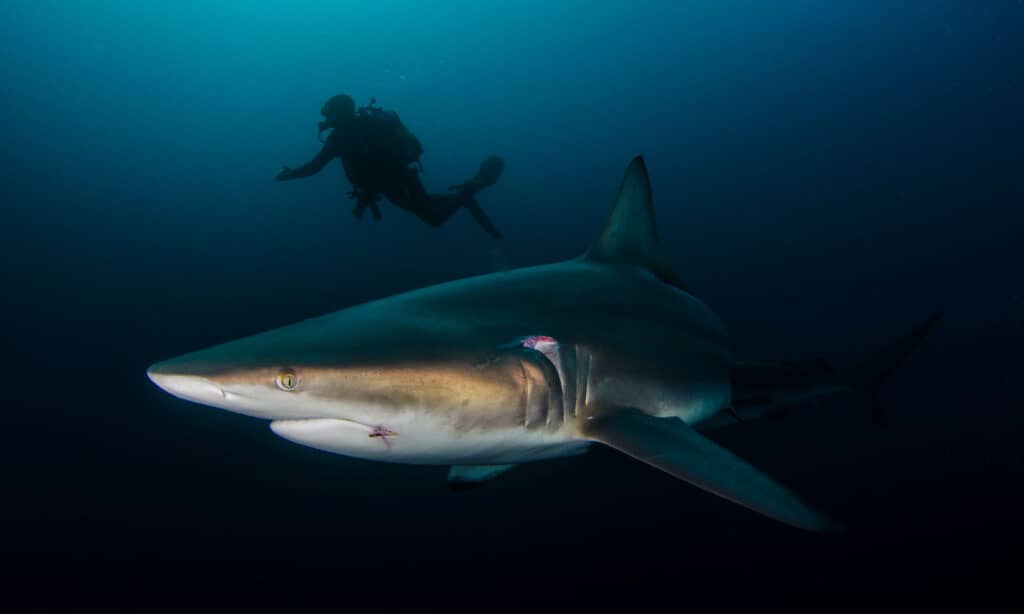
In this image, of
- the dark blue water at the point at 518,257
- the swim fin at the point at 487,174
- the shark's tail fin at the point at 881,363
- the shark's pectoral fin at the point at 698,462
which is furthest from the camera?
the swim fin at the point at 487,174

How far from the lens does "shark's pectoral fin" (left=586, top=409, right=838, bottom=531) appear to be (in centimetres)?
130

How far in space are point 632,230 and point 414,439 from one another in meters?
2.06

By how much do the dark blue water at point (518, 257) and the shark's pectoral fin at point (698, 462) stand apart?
2.80m

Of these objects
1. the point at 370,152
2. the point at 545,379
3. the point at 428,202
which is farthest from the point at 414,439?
the point at 428,202

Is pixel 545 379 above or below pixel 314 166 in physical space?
below

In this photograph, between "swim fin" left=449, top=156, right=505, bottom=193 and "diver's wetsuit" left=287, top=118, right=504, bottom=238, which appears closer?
"diver's wetsuit" left=287, top=118, right=504, bottom=238

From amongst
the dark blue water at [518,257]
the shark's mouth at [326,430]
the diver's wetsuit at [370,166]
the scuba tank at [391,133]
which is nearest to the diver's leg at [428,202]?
the diver's wetsuit at [370,166]

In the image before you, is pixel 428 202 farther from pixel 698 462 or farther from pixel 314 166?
pixel 698 462

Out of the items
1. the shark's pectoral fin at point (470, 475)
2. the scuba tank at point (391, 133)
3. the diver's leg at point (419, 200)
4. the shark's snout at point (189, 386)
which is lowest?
the shark's pectoral fin at point (470, 475)

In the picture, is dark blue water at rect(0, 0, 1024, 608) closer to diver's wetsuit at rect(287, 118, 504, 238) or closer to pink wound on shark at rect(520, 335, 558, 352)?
pink wound on shark at rect(520, 335, 558, 352)

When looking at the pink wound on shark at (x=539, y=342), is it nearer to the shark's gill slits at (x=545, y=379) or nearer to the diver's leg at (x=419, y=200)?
the shark's gill slits at (x=545, y=379)

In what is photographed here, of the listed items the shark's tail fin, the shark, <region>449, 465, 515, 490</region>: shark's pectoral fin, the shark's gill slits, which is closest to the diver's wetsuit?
the shark

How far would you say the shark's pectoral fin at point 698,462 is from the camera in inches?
51.0

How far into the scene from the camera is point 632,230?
2980mm
